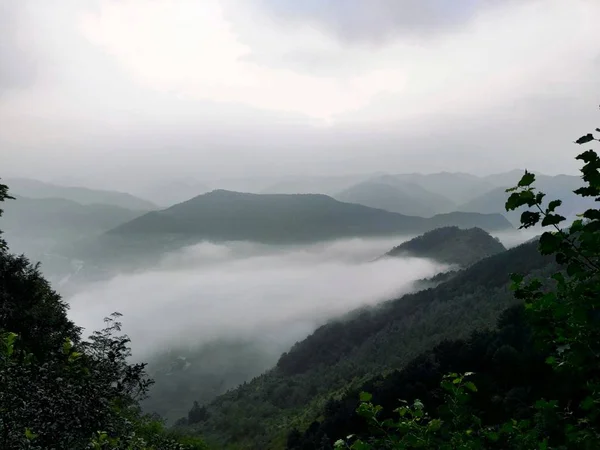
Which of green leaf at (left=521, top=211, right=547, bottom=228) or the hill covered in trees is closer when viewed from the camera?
green leaf at (left=521, top=211, right=547, bottom=228)

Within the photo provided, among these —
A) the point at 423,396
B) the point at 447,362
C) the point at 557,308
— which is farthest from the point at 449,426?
the point at 447,362

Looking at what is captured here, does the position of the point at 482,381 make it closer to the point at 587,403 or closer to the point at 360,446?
the point at 587,403

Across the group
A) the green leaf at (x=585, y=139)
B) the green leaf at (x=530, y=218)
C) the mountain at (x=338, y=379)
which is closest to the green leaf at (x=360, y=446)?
the green leaf at (x=530, y=218)

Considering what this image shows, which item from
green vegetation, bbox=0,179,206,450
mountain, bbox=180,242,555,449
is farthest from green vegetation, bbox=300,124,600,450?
mountain, bbox=180,242,555,449

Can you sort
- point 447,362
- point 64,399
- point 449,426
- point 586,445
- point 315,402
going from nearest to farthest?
1. point 586,445
2. point 449,426
3. point 64,399
4. point 447,362
5. point 315,402

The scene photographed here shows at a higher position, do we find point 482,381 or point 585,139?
point 585,139

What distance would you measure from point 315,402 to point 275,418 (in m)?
17.2

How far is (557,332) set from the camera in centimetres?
552

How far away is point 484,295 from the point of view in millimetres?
194125

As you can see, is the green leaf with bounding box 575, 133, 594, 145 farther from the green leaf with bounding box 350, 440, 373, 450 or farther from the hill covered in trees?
the green leaf with bounding box 350, 440, 373, 450

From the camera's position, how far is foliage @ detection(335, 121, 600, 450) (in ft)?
15.9

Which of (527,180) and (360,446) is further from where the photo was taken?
(360,446)

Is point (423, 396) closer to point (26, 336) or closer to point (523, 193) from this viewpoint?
point (26, 336)

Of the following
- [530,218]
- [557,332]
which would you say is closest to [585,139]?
[530,218]
